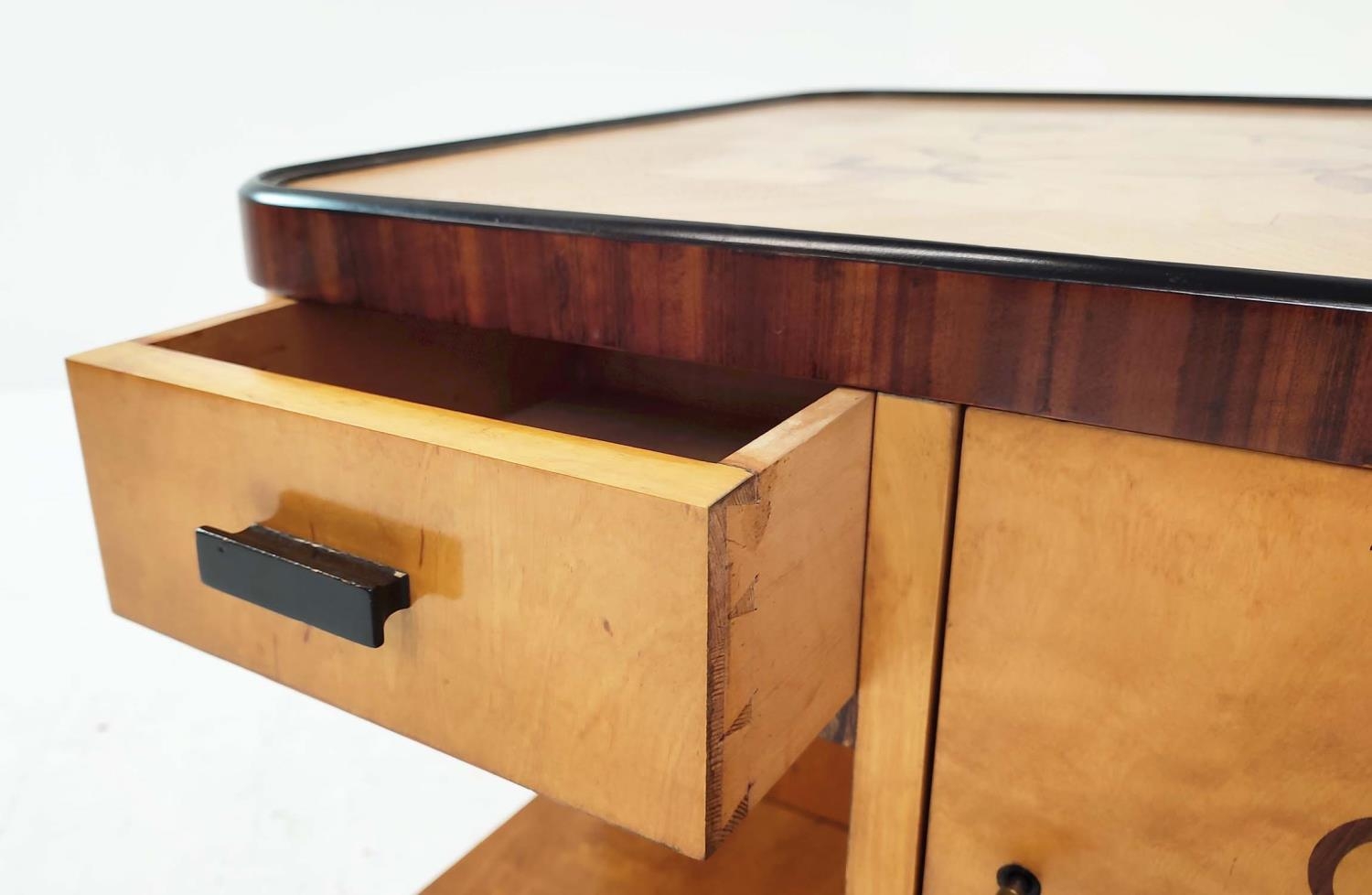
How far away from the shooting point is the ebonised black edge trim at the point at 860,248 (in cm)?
30

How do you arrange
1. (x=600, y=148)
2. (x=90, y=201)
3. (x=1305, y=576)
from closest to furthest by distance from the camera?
(x=1305, y=576) < (x=600, y=148) < (x=90, y=201)

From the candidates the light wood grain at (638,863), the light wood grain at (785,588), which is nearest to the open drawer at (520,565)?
the light wood grain at (785,588)

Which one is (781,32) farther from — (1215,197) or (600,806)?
(600,806)

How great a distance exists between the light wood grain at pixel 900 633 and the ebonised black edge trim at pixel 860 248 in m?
0.05

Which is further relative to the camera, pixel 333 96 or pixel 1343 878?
pixel 333 96

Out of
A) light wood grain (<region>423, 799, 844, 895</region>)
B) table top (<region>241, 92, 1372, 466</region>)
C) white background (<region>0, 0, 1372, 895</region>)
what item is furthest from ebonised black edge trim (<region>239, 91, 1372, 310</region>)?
white background (<region>0, 0, 1372, 895</region>)

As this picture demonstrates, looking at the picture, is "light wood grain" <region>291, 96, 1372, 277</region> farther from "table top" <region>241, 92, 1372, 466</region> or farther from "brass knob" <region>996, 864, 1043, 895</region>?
"brass knob" <region>996, 864, 1043, 895</region>

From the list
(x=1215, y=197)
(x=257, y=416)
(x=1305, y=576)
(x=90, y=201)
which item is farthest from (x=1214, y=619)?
(x=90, y=201)

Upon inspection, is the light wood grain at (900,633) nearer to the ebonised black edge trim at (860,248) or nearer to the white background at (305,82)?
the ebonised black edge trim at (860,248)

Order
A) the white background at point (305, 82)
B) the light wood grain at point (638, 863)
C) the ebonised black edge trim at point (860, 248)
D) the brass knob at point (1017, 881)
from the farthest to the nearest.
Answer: the white background at point (305, 82) < the light wood grain at point (638, 863) < the brass knob at point (1017, 881) < the ebonised black edge trim at point (860, 248)

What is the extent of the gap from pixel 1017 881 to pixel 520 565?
22 centimetres

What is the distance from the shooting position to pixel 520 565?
34 cm

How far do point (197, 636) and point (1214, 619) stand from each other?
366 mm

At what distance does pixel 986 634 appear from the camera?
388 mm
